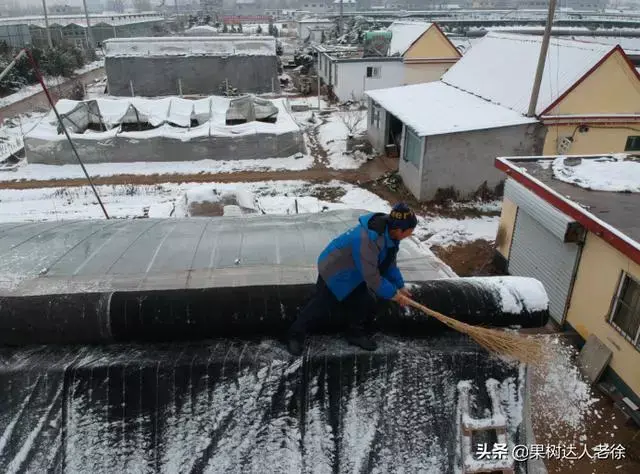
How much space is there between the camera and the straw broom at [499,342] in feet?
12.4

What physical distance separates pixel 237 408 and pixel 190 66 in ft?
96.2

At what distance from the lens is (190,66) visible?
29469mm

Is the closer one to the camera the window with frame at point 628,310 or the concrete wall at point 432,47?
the window with frame at point 628,310

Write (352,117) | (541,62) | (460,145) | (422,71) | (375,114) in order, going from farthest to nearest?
1. (422,71)
2. (352,117)
3. (375,114)
4. (460,145)
5. (541,62)

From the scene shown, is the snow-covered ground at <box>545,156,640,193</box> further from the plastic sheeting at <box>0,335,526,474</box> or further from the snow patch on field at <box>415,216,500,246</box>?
the plastic sheeting at <box>0,335,526,474</box>

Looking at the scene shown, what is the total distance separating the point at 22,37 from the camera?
4147cm

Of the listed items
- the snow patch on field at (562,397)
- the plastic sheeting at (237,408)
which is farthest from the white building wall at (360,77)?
the plastic sheeting at (237,408)

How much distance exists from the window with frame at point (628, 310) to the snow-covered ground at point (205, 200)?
17.1 feet

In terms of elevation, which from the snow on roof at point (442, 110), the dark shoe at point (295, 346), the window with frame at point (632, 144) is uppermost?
the dark shoe at point (295, 346)

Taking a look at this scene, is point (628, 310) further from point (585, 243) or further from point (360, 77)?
point (360, 77)

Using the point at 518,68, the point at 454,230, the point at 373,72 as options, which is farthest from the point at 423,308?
the point at 373,72

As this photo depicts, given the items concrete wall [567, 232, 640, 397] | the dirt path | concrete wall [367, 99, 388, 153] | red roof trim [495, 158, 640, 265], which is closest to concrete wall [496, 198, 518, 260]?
red roof trim [495, 158, 640, 265]

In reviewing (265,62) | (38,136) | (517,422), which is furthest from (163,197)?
(265,62)

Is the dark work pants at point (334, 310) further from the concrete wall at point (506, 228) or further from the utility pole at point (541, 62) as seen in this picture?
the utility pole at point (541, 62)
